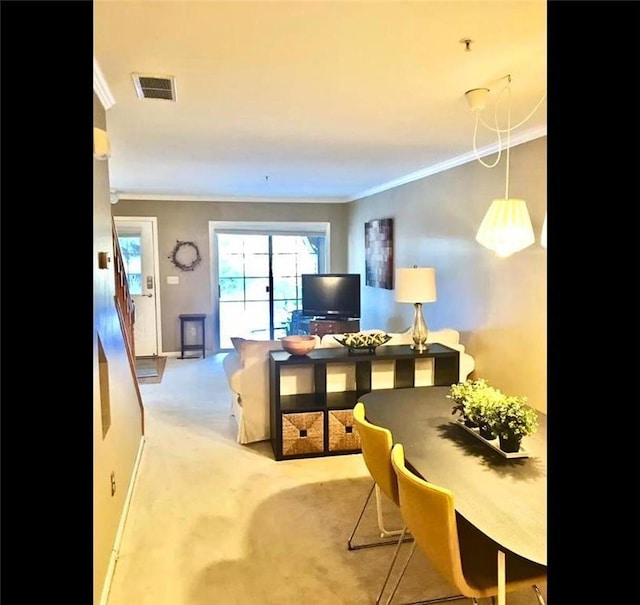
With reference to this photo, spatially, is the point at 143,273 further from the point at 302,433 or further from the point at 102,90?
the point at 102,90

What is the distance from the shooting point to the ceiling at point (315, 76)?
1.85 metres

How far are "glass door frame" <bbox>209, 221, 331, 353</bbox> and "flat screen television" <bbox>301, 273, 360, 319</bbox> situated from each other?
987 mm

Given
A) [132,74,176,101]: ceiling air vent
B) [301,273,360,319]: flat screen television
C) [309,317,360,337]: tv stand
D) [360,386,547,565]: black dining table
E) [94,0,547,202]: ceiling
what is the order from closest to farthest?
[360,386,547,565]: black dining table, [94,0,547,202]: ceiling, [132,74,176,101]: ceiling air vent, [309,317,360,337]: tv stand, [301,273,360,319]: flat screen television

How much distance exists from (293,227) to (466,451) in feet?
20.6

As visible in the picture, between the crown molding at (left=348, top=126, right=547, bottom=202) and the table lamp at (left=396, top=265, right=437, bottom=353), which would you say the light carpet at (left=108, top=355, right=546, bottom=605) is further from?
the crown molding at (left=348, top=126, right=547, bottom=202)

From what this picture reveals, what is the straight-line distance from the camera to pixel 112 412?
2717 millimetres

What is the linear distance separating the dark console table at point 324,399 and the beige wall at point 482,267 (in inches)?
18.0

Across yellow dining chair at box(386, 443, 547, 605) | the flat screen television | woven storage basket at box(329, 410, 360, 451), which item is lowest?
woven storage basket at box(329, 410, 360, 451)

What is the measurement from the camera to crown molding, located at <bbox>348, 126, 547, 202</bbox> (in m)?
3.61

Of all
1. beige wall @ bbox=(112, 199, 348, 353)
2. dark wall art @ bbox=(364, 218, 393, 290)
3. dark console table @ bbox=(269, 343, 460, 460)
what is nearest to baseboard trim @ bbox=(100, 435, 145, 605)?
dark console table @ bbox=(269, 343, 460, 460)

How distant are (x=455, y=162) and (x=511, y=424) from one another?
3.25 m

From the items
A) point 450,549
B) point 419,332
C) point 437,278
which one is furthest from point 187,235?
point 450,549
